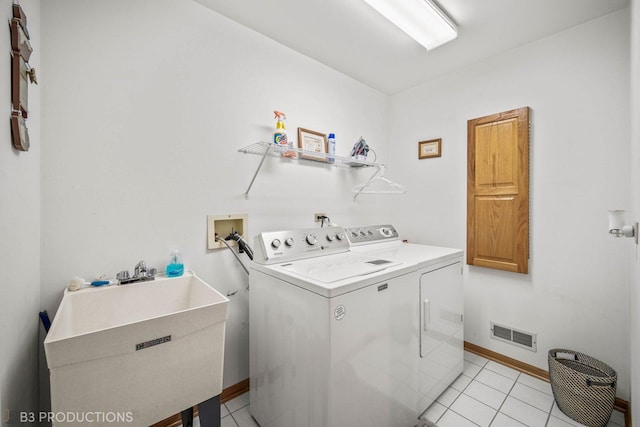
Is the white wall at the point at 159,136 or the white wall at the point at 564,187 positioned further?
the white wall at the point at 564,187

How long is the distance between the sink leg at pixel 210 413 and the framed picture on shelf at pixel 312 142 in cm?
158

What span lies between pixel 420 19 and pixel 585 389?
2434 millimetres

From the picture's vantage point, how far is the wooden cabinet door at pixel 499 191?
202 cm

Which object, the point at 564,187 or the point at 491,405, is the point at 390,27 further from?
the point at 491,405

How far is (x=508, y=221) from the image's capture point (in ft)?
6.84

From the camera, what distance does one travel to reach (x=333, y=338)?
1.10 m

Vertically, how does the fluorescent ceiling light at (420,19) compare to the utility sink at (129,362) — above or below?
above

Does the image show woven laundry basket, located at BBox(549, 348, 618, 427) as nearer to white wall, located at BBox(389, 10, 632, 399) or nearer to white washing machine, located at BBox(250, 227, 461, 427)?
white wall, located at BBox(389, 10, 632, 399)

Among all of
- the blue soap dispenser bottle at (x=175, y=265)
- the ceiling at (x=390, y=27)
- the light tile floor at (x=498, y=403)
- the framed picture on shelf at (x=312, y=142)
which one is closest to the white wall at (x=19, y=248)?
the blue soap dispenser bottle at (x=175, y=265)

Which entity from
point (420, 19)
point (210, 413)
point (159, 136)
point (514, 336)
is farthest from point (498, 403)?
point (159, 136)

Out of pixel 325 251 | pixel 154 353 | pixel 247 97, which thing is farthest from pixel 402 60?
pixel 154 353

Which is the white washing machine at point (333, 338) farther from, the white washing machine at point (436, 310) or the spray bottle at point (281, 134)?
the spray bottle at point (281, 134)

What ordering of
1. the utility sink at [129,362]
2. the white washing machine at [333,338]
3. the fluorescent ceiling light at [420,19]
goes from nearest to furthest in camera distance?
the utility sink at [129,362] → the white washing machine at [333,338] → the fluorescent ceiling light at [420,19]

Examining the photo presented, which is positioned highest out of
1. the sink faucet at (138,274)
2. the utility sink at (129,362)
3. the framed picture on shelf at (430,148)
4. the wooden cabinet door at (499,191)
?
the framed picture on shelf at (430,148)
